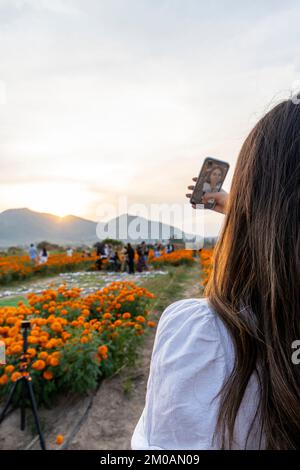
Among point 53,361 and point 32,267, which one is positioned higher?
point 53,361

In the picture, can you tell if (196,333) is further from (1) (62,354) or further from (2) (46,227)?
(2) (46,227)

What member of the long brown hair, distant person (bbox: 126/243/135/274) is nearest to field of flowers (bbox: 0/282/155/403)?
the long brown hair

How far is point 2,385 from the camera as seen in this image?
291 cm

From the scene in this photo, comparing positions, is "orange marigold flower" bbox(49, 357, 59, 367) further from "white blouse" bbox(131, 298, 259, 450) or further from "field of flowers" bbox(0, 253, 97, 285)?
"field of flowers" bbox(0, 253, 97, 285)

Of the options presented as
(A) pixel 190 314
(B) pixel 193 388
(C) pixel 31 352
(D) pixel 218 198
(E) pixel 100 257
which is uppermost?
(D) pixel 218 198

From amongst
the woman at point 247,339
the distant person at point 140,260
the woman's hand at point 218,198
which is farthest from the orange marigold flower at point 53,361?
the distant person at point 140,260

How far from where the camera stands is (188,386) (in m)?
0.64

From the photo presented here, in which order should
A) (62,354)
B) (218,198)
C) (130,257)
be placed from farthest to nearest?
1. (130,257)
2. (62,354)
3. (218,198)

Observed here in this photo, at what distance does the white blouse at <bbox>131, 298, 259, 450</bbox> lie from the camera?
0.64m

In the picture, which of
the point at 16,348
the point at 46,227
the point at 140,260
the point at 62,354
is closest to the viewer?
the point at 16,348

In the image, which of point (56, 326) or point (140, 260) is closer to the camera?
point (56, 326)

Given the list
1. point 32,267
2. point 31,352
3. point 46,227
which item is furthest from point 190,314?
point 46,227

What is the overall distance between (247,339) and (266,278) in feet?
0.44
